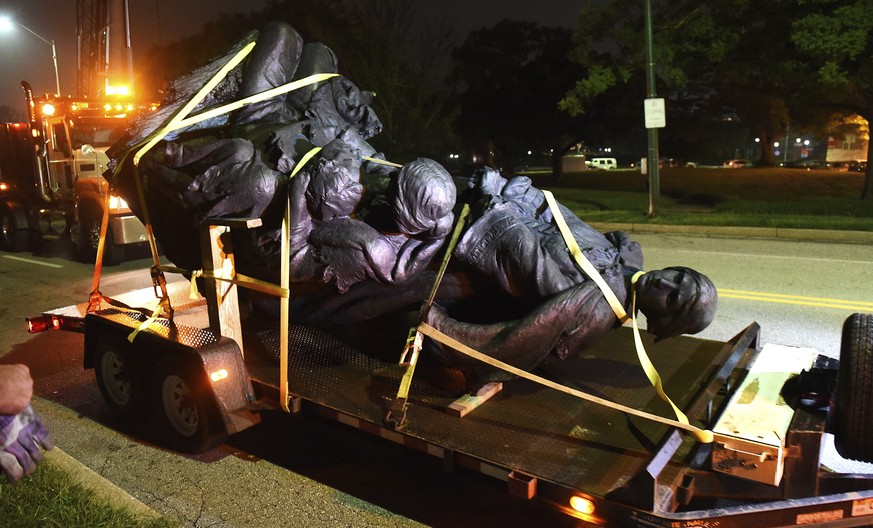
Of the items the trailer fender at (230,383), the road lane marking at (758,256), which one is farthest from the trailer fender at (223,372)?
the road lane marking at (758,256)

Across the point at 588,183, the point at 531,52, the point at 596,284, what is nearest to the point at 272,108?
the point at 596,284

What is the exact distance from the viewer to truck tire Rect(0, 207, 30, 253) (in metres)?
15.5

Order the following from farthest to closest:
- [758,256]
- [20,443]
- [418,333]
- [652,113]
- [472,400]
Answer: [652,113]
[758,256]
[472,400]
[418,333]
[20,443]

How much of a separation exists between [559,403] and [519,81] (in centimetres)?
3749

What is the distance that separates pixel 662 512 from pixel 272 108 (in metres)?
3.86

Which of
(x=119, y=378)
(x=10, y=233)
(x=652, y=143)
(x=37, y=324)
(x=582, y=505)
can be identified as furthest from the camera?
(x=652, y=143)

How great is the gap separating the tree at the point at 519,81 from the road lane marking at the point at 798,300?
30.8 metres

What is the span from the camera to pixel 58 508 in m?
3.66

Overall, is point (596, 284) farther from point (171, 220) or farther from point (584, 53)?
point (584, 53)

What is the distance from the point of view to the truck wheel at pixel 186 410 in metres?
4.23

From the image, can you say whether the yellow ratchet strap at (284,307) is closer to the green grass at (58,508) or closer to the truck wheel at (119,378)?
the green grass at (58,508)

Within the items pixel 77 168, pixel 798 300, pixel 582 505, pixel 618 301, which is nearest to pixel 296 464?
pixel 582 505

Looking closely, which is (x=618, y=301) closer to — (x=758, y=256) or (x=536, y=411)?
(x=536, y=411)

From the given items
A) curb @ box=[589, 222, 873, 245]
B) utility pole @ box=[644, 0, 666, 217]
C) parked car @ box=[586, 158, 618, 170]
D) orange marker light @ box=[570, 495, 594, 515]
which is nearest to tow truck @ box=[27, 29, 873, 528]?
orange marker light @ box=[570, 495, 594, 515]
